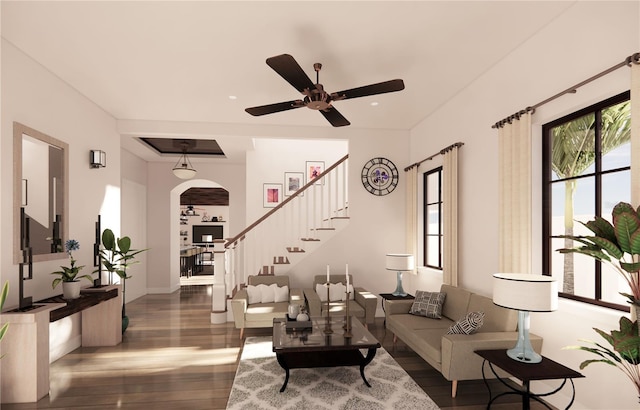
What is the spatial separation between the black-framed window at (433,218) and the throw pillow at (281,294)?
2317 mm

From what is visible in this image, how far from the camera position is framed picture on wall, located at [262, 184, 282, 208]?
7691 mm

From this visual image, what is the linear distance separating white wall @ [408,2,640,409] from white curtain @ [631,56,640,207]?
9.6 inches

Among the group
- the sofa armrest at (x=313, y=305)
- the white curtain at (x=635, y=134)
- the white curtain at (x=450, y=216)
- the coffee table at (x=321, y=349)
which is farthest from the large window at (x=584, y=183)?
the sofa armrest at (x=313, y=305)

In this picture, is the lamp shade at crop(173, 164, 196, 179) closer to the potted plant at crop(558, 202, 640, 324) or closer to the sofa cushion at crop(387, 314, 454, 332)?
the sofa cushion at crop(387, 314, 454, 332)

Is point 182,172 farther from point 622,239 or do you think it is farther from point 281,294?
point 622,239


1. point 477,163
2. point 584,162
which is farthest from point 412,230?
point 584,162

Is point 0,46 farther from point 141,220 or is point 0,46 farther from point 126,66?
point 141,220

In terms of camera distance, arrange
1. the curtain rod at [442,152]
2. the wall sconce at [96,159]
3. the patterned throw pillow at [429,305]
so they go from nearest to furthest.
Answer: the patterned throw pillow at [429,305], the curtain rod at [442,152], the wall sconce at [96,159]

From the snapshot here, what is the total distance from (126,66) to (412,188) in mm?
4428

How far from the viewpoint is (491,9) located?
2.88 metres

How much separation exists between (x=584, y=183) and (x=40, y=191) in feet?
17.6

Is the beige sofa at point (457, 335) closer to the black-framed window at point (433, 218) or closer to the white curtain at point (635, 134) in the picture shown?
the black-framed window at point (433, 218)

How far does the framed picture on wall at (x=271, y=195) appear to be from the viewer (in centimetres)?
769

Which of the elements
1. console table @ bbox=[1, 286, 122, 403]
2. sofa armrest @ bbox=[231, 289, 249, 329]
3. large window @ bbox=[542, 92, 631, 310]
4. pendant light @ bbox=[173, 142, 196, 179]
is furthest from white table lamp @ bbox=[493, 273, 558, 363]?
pendant light @ bbox=[173, 142, 196, 179]
